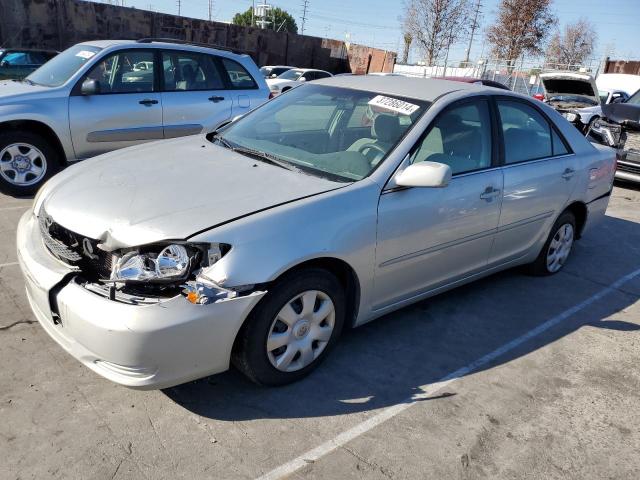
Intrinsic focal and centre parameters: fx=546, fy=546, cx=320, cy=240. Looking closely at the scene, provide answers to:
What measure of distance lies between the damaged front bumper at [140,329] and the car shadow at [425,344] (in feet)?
1.36

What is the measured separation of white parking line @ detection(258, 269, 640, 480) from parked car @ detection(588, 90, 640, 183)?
558 cm

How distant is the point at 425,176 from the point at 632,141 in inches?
303

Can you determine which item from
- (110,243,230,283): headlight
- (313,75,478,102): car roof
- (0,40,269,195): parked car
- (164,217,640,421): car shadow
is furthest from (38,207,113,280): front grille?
(0,40,269,195): parked car

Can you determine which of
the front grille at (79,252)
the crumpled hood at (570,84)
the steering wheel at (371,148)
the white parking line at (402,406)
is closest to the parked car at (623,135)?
the crumpled hood at (570,84)

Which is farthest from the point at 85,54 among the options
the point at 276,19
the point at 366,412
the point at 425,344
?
the point at 276,19

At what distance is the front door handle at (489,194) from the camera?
149 inches

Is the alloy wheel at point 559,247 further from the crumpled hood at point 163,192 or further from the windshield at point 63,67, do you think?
the windshield at point 63,67

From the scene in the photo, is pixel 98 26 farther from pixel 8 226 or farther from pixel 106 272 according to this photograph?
pixel 106 272

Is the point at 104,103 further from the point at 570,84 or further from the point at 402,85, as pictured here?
the point at 570,84

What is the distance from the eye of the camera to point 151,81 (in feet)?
21.9

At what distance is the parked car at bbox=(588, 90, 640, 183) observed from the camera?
9.09 metres

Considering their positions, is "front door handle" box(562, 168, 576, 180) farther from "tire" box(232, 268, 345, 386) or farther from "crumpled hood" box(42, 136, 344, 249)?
"tire" box(232, 268, 345, 386)

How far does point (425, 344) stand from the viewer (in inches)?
144

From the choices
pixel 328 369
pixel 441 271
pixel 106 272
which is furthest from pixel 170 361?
pixel 441 271
